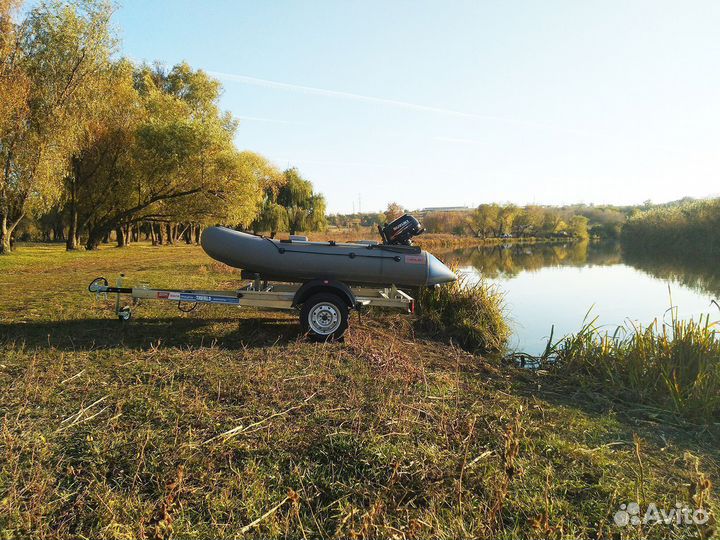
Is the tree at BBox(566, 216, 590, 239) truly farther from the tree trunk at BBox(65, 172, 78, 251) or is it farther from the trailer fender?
the trailer fender

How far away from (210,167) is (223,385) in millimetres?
20494

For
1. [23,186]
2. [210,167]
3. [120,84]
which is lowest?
[23,186]

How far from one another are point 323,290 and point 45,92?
1726cm

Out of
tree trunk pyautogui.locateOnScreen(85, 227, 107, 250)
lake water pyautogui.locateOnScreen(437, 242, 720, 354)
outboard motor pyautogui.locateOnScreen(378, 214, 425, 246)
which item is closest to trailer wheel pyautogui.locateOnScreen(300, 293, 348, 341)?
outboard motor pyautogui.locateOnScreen(378, 214, 425, 246)

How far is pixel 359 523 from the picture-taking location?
2143mm

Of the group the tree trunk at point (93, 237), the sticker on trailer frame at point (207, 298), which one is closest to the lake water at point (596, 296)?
the sticker on trailer frame at point (207, 298)

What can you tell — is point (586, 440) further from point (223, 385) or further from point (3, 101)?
point (3, 101)

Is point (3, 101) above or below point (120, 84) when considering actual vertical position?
below

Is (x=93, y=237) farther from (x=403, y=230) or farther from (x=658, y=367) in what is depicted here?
(x=658, y=367)

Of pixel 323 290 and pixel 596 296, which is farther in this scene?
pixel 596 296

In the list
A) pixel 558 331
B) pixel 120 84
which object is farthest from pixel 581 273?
pixel 120 84

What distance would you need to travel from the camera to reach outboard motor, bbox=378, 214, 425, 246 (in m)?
6.24

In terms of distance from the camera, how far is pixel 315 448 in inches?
108

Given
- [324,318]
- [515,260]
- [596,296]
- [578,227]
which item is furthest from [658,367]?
[578,227]
